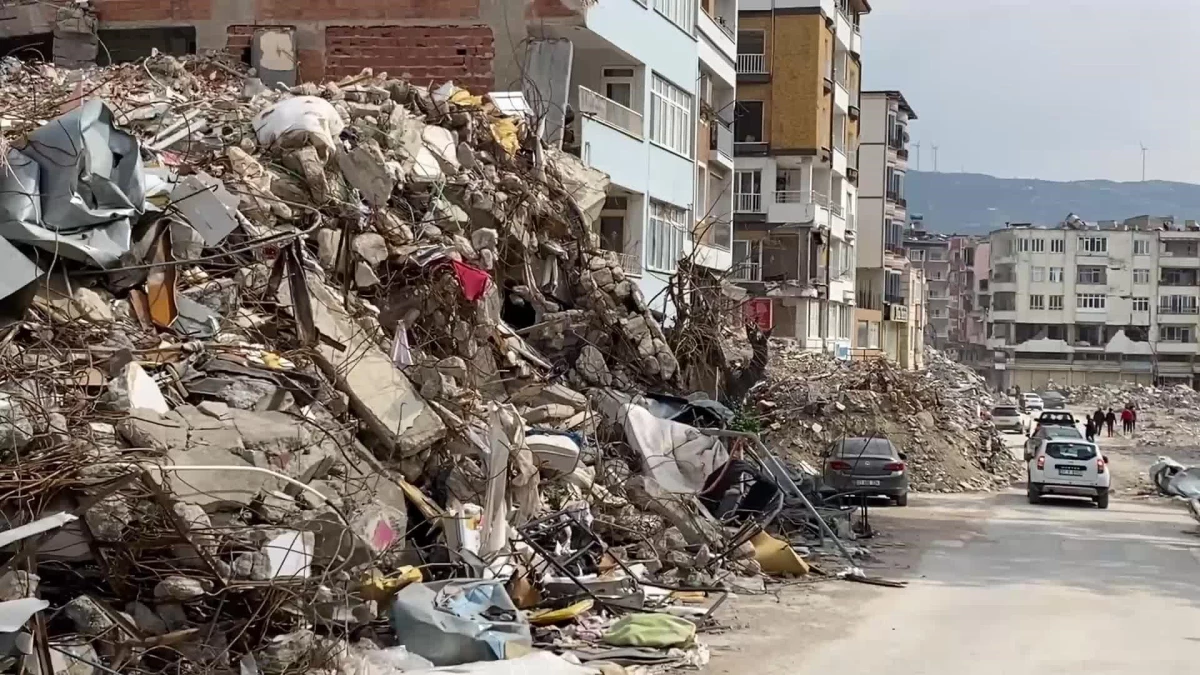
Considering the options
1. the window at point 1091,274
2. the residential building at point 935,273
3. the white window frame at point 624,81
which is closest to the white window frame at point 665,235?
the white window frame at point 624,81

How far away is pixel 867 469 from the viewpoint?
2986 cm

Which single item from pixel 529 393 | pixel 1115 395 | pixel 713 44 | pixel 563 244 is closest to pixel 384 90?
pixel 563 244

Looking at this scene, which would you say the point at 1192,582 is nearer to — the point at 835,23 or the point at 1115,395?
the point at 835,23

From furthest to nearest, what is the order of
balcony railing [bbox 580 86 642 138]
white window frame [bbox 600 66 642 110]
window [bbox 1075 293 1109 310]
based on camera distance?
1. window [bbox 1075 293 1109 310]
2. white window frame [bbox 600 66 642 110]
3. balcony railing [bbox 580 86 642 138]

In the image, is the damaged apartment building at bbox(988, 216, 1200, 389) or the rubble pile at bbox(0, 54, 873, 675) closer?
the rubble pile at bbox(0, 54, 873, 675)

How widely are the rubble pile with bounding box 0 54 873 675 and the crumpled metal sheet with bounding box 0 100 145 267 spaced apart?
27 mm

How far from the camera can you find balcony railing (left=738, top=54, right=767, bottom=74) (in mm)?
59938

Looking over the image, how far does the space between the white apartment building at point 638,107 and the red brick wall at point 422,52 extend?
108cm

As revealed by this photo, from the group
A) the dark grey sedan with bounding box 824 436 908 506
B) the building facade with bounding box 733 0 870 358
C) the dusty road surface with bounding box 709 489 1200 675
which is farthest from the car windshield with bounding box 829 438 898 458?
the building facade with bounding box 733 0 870 358

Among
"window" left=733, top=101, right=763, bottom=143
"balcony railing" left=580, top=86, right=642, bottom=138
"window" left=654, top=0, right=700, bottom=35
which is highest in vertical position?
"window" left=733, top=101, right=763, bottom=143

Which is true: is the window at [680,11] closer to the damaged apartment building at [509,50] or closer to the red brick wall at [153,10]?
the damaged apartment building at [509,50]

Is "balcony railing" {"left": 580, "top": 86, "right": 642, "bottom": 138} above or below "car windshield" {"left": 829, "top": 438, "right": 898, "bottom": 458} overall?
above

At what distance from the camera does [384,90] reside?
21625 mm

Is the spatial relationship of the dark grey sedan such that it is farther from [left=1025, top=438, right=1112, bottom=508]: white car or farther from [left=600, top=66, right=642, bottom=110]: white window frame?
[left=600, top=66, right=642, bottom=110]: white window frame
